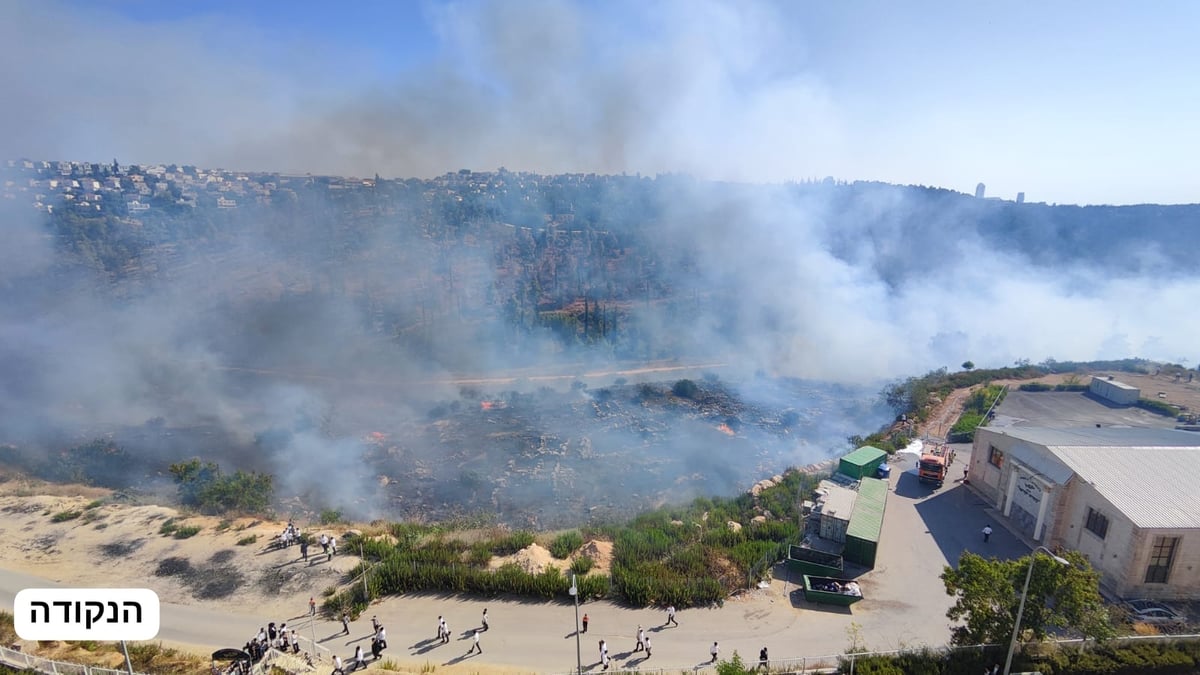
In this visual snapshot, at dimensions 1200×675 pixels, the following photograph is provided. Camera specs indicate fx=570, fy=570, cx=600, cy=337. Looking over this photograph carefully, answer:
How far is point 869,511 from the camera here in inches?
720

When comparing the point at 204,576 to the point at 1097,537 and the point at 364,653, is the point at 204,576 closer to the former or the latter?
the point at 364,653

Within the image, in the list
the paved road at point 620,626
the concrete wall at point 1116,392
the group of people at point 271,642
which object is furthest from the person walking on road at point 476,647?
the concrete wall at point 1116,392

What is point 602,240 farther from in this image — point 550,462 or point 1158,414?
point 1158,414

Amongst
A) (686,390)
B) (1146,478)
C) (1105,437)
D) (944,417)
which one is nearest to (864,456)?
(1105,437)

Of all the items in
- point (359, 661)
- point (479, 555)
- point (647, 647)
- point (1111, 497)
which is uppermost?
point (1111, 497)

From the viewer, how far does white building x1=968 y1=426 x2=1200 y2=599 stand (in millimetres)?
15000

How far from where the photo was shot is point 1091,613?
11.3 m

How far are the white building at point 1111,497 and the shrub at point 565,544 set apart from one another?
568 inches

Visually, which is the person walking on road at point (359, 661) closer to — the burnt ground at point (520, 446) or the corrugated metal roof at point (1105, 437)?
the burnt ground at point (520, 446)

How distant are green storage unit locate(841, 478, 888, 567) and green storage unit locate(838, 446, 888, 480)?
2.40 metres

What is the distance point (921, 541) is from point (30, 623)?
21.5 m

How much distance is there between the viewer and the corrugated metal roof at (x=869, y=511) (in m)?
17.1

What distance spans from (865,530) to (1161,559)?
7.13 m

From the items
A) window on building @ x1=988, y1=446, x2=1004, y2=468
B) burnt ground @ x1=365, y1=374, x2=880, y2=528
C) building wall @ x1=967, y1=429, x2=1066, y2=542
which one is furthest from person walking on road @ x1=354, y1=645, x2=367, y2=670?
window on building @ x1=988, y1=446, x2=1004, y2=468
